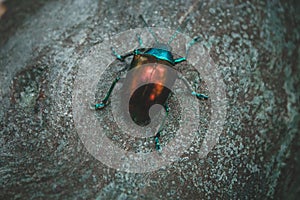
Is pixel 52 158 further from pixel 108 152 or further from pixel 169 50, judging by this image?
pixel 169 50

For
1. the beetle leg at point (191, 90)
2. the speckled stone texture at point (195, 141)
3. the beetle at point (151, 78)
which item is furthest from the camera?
the beetle leg at point (191, 90)

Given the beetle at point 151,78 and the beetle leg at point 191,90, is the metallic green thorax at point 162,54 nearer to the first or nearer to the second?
the beetle at point 151,78

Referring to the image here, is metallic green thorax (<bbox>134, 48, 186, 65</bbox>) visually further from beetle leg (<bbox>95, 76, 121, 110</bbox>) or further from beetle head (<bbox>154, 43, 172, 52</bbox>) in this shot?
beetle leg (<bbox>95, 76, 121, 110</bbox>)

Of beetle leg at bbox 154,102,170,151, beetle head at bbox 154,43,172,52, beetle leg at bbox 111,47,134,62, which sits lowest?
beetle leg at bbox 154,102,170,151

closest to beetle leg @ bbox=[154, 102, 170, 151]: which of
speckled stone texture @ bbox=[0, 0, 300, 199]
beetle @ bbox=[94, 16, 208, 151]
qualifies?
beetle @ bbox=[94, 16, 208, 151]

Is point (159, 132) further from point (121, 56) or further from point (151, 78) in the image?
point (121, 56)

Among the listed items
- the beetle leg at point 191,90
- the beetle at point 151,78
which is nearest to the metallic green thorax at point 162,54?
the beetle at point 151,78
